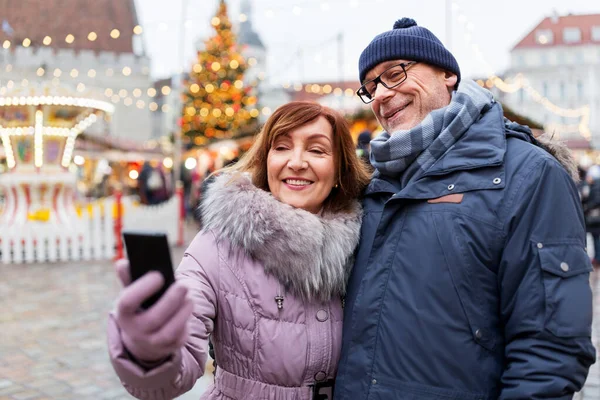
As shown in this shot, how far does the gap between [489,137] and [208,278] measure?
0.94 m

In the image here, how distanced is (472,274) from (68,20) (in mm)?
26256

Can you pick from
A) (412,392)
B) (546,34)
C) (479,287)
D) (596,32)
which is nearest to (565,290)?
(479,287)

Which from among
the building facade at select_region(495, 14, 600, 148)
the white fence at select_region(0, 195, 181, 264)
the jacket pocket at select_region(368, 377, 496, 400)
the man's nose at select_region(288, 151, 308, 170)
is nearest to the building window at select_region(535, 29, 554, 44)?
the building facade at select_region(495, 14, 600, 148)

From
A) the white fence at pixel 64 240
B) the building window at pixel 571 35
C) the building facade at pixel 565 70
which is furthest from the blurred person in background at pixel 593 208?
the building window at pixel 571 35

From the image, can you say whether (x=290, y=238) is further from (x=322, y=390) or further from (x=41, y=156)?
(x=41, y=156)

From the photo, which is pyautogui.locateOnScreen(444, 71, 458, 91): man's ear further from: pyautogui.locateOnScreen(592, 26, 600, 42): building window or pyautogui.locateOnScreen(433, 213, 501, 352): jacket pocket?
pyautogui.locateOnScreen(592, 26, 600, 42): building window

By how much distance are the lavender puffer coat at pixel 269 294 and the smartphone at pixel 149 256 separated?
521mm

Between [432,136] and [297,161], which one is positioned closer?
[432,136]

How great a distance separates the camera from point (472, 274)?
5.11 ft

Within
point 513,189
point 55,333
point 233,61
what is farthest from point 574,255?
point 233,61

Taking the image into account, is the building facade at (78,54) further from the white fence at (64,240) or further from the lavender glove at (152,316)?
the lavender glove at (152,316)

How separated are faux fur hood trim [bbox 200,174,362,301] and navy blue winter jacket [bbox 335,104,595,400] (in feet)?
0.50

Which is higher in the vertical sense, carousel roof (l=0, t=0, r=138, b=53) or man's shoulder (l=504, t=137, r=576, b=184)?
carousel roof (l=0, t=0, r=138, b=53)

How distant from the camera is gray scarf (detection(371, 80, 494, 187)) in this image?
1707mm
